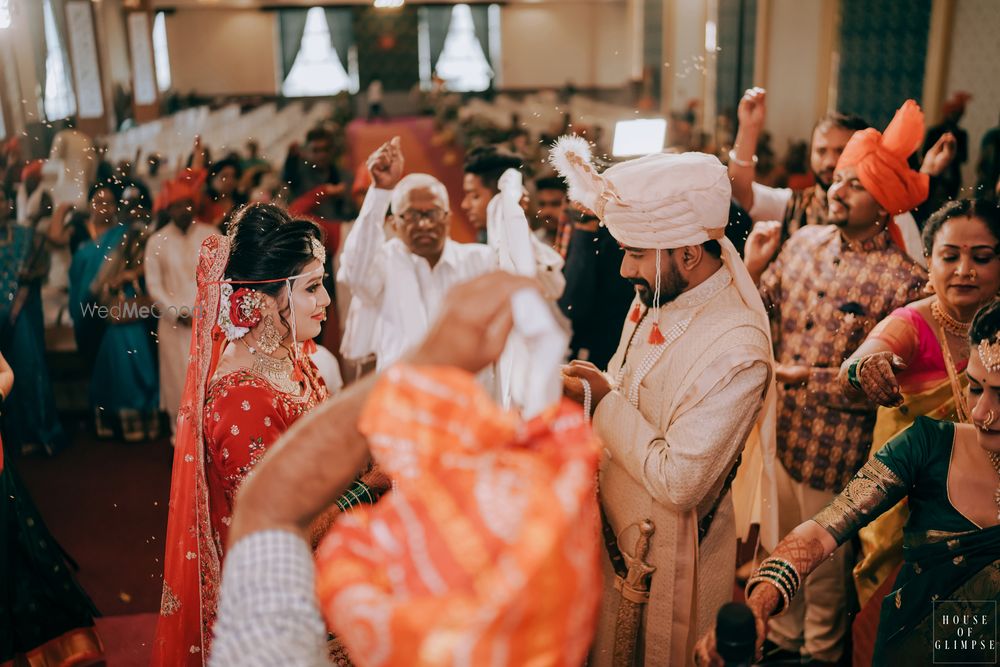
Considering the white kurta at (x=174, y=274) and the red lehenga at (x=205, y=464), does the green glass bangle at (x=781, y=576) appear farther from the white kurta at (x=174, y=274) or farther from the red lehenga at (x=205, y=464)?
the white kurta at (x=174, y=274)

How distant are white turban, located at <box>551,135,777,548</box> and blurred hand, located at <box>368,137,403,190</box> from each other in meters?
1.11

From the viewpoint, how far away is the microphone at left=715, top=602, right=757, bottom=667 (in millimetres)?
1114

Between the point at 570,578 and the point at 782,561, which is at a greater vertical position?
the point at 570,578

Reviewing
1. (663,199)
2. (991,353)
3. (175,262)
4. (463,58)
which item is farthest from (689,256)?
(463,58)

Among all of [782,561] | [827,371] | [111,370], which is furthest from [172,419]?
[782,561]

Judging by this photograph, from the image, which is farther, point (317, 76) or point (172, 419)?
point (317, 76)

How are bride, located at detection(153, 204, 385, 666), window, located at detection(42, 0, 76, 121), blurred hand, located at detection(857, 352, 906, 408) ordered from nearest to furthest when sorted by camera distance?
bride, located at detection(153, 204, 385, 666), blurred hand, located at detection(857, 352, 906, 408), window, located at detection(42, 0, 76, 121)

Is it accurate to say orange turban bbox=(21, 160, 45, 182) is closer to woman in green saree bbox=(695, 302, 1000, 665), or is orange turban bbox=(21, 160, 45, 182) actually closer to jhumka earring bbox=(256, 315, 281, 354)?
jhumka earring bbox=(256, 315, 281, 354)

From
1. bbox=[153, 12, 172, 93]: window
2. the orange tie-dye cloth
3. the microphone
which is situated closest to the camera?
the orange tie-dye cloth

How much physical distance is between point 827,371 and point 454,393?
84.2 inches

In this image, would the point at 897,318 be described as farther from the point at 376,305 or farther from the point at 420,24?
the point at 420,24

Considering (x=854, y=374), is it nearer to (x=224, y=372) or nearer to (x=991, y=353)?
(x=991, y=353)

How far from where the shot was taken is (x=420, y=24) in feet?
69.4

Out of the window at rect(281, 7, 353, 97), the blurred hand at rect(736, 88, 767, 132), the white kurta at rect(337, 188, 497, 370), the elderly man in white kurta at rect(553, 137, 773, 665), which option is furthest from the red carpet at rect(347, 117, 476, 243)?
the window at rect(281, 7, 353, 97)
